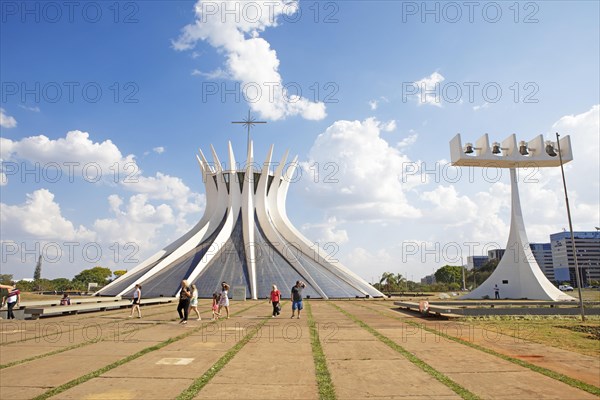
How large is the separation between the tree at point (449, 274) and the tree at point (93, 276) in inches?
3077

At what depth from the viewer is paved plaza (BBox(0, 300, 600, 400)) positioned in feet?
16.0

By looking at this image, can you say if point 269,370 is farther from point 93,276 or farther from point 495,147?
point 93,276

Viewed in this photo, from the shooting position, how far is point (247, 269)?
110ft

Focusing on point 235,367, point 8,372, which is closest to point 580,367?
point 235,367

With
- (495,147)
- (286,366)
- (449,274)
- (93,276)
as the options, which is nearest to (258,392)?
(286,366)

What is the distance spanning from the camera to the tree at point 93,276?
8846 cm

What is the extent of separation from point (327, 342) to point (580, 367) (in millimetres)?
4335

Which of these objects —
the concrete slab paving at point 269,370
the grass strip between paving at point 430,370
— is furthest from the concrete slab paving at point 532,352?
the concrete slab paving at point 269,370

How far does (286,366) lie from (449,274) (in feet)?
329

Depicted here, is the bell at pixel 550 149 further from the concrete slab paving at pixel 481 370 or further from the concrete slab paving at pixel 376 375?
the concrete slab paving at pixel 376 375

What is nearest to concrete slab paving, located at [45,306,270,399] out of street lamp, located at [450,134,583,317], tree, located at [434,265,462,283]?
street lamp, located at [450,134,583,317]

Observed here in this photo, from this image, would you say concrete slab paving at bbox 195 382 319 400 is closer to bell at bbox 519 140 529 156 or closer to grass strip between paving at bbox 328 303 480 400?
grass strip between paving at bbox 328 303 480 400

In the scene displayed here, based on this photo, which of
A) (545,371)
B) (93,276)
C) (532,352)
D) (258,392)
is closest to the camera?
(258,392)

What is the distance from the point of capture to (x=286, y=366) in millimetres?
6172
